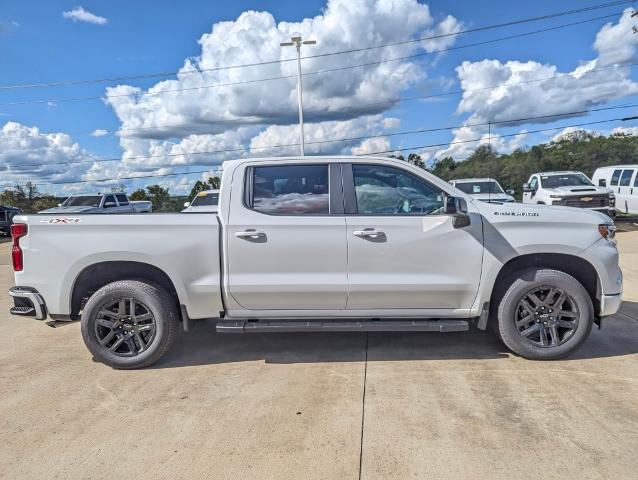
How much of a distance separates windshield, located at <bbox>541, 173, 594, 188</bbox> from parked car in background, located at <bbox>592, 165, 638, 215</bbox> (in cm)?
173

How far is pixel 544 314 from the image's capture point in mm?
4215

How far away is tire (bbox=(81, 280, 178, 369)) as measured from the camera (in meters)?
4.21

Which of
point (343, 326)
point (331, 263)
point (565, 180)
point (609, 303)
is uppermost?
point (565, 180)

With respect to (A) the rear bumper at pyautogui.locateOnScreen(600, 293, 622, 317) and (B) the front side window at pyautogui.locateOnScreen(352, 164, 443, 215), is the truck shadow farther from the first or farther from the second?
(B) the front side window at pyautogui.locateOnScreen(352, 164, 443, 215)

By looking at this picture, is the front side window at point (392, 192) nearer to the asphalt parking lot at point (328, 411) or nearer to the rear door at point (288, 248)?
the rear door at point (288, 248)

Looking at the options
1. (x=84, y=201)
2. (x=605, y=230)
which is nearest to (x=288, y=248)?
(x=605, y=230)

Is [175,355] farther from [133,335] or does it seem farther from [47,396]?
[47,396]

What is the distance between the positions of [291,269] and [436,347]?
68.2 inches

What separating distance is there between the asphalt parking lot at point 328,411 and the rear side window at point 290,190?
4.71 feet

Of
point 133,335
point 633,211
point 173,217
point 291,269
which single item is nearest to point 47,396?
point 133,335

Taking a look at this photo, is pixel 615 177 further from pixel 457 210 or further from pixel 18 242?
pixel 18 242

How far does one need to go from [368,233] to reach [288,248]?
0.70 m

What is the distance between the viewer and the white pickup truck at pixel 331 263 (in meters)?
4.11

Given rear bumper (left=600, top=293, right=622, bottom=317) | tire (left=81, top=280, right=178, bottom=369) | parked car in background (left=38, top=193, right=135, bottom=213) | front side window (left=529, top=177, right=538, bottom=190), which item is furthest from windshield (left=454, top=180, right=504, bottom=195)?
parked car in background (left=38, top=193, right=135, bottom=213)
